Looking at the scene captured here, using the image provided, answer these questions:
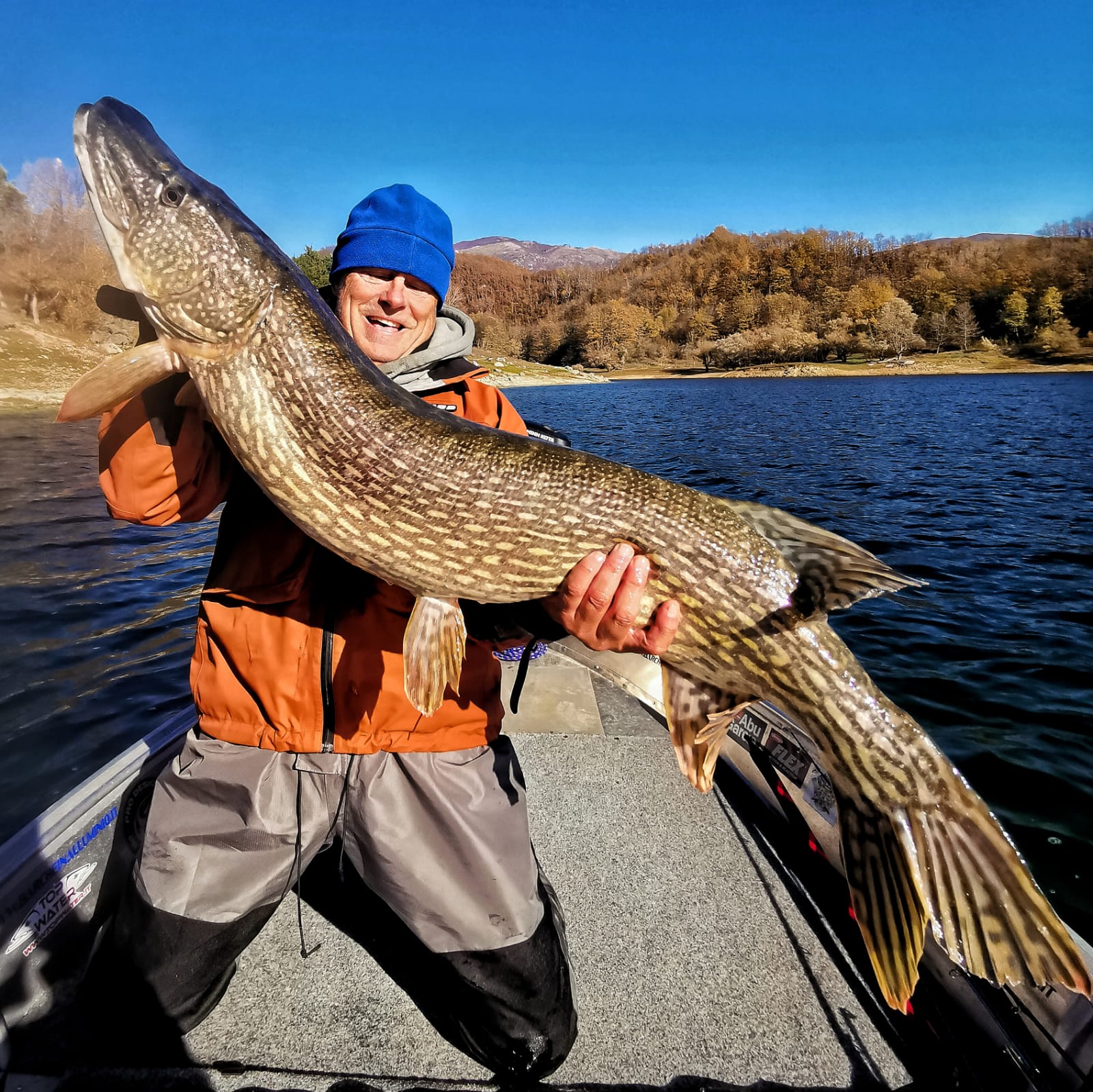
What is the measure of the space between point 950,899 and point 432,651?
1.54 m

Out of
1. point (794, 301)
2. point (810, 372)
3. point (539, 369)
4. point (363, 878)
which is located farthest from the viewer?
point (794, 301)

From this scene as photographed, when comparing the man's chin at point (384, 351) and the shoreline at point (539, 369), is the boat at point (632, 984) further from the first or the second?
the shoreline at point (539, 369)

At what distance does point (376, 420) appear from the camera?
197 cm

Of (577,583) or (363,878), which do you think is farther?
(363,878)

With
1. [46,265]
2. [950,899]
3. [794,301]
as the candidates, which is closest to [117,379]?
[950,899]

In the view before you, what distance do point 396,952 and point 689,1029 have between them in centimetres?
102

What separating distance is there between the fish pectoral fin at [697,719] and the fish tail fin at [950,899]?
399 millimetres

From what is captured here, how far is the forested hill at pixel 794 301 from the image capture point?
7638 centimetres

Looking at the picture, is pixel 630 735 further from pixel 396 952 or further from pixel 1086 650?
pixel 1086 650

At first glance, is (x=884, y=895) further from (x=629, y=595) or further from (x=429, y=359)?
(x=429, y=359)

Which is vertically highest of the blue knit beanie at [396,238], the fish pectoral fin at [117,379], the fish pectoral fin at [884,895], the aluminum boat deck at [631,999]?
the blue knit beanie at [396,238]

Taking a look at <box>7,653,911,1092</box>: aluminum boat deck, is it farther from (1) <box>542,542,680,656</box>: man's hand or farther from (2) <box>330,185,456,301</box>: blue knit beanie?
(2) <box>330,185,456,301</box>: blue knit beanie

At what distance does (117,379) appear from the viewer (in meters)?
1.80

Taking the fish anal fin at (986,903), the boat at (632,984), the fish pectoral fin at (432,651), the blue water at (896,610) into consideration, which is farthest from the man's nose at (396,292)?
the blue water at (896,610)
